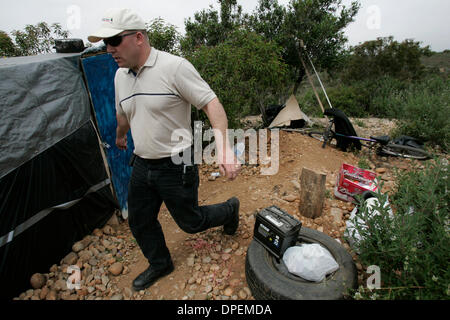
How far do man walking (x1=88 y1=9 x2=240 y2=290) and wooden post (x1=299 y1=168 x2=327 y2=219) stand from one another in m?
1.18

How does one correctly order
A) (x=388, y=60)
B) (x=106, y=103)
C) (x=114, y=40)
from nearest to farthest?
(x=114, y=40), (x=106, y=103), (x=388, y=60)

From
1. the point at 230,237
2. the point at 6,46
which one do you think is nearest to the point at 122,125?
the point at 230,237

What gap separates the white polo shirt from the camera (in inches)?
64.9

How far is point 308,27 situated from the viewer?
6453mm

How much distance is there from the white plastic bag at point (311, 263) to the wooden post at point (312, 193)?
90cm

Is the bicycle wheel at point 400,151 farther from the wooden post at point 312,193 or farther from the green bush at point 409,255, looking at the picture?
the green bush at point 409,255

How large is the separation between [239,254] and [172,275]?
2.17ft

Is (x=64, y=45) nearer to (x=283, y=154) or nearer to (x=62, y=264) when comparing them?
(x=62, y=264)

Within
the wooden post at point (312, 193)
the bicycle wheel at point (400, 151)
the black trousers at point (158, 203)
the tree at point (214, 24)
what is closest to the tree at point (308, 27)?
the tree at point (214, 24)

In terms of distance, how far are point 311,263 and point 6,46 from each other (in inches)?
404

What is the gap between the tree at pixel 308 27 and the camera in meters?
6.31

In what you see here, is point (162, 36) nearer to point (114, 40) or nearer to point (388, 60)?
point (114, 40)
